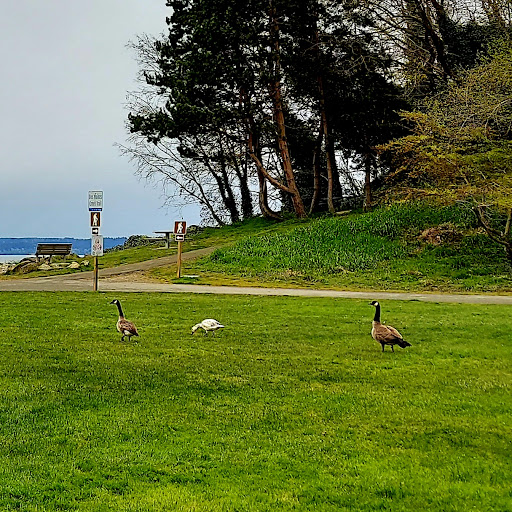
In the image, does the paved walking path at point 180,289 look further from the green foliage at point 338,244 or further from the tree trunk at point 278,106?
the tree trunk at point 278,106

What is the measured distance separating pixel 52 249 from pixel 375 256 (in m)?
16.0

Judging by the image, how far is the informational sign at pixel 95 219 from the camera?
18.4 metres

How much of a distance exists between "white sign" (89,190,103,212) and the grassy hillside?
507cm

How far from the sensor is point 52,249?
31.4m

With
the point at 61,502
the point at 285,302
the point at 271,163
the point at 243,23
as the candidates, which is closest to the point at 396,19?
the point at 243,23

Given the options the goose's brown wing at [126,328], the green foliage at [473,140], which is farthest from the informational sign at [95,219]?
the green foliage at [473,140]

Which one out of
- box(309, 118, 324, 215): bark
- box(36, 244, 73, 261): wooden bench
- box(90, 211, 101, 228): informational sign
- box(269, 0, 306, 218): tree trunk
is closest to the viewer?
box(90, 211, 101, 228): informational sign

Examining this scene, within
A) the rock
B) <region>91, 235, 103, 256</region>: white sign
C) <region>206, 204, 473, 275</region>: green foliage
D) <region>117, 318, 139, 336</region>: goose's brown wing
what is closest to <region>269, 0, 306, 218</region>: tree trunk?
<region>206, 204, 473, 275</region>: green foliage

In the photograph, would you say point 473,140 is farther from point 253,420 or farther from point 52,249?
point 52,249

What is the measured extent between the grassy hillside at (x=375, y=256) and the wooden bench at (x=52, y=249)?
8.88 metres

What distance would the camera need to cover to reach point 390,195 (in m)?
25.1

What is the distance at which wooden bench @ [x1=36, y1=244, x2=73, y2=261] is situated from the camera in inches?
1222

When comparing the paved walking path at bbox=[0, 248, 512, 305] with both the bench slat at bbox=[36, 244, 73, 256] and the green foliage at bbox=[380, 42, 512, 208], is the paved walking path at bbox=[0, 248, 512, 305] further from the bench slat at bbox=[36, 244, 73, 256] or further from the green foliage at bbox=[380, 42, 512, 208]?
the bench slat at bbox=[36, 244, 73, 256]

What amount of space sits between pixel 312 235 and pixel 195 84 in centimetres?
1007
